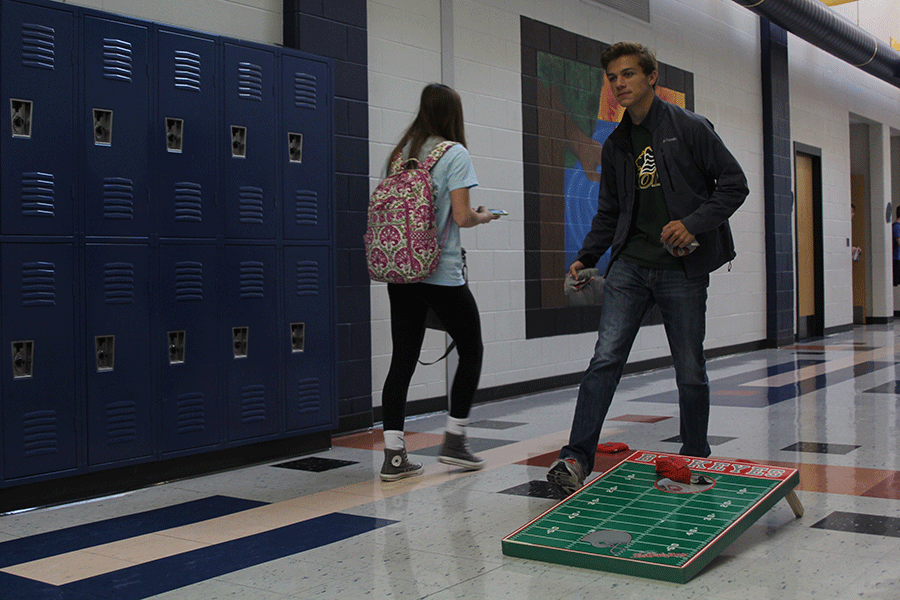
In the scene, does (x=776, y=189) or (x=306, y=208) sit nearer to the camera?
(x=306, y=208)

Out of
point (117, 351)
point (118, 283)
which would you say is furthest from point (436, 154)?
point (117, 351)

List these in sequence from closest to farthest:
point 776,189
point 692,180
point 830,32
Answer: point 692,180, point 830,32, point 776,189

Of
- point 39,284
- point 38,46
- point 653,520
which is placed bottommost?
point 653,520

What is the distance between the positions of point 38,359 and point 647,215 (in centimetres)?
205

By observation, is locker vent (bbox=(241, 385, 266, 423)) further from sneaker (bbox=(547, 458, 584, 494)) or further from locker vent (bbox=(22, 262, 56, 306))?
sneaker (bbox=(547, 458, 584, 494))

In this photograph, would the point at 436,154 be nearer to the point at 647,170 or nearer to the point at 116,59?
the point at 647,170

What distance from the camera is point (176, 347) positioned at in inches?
132

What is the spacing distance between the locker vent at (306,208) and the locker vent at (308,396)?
2.27 ft

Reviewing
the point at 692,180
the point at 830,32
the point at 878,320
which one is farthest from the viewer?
the point at 878,320

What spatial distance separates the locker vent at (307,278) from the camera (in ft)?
12.5

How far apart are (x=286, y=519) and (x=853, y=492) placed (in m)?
1.79

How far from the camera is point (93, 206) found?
306cm

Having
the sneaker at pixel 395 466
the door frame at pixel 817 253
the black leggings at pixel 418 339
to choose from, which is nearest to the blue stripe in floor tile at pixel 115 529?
the sneaker at pixel 395 466

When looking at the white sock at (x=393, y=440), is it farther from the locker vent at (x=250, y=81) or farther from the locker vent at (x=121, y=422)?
the locker vent at (x=250, y=81)
